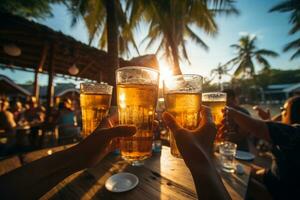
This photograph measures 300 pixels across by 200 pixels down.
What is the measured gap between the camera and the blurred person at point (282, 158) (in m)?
1.60

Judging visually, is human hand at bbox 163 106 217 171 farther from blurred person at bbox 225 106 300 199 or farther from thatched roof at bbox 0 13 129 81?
thatched roof at bbox 0 13 129 81

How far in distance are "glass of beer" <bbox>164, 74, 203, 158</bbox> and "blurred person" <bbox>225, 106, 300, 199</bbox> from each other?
0.71 meters

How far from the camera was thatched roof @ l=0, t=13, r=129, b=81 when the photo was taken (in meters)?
4.00

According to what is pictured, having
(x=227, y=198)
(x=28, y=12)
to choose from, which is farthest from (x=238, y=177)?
(x=28, y=12)

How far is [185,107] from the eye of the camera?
869mm

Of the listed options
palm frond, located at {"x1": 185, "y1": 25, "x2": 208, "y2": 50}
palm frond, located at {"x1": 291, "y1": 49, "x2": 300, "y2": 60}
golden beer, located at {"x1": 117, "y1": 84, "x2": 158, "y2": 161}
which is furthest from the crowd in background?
palm frond, located at {"x1": 291, "y1": 49, "x2": 300, "y2": 60}

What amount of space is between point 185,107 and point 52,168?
69 centimetres

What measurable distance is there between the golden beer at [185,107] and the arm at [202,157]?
0.29 feet

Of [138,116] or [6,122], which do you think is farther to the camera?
[6,122]

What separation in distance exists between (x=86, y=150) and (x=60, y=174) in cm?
15

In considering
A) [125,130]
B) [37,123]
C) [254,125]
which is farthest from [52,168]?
[37,123]

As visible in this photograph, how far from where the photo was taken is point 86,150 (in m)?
0.82

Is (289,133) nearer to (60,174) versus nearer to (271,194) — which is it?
(271,194)

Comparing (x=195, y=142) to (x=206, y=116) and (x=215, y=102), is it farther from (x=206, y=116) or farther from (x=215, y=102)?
(x=215, y=102)
